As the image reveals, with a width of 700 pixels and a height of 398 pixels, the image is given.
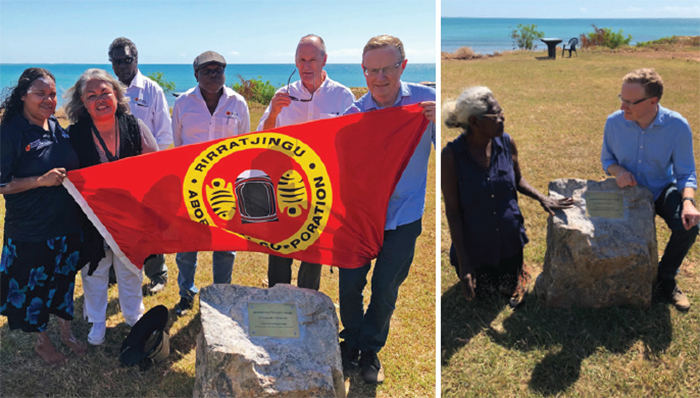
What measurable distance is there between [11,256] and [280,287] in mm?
2027

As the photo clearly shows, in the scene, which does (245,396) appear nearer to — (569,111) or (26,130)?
(26,130)

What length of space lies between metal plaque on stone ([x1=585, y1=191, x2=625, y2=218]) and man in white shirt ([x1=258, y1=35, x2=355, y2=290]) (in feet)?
7.46

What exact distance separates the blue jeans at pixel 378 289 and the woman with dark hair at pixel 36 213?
83.2 inches

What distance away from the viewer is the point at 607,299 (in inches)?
182

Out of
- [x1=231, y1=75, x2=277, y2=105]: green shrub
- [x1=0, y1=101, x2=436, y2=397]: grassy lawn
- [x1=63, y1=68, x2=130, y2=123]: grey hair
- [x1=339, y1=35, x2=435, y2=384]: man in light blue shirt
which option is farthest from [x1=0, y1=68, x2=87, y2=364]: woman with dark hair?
[x1=231, y1=75, x2=277, y2=105]: green shrub

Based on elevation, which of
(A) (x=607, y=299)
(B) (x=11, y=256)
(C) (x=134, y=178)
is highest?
(C) (x=134, y=178)

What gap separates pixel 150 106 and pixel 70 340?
7.06 ft

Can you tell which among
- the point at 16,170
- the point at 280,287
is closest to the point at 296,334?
the point at 280,287

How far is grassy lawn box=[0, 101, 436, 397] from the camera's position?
3920 mm

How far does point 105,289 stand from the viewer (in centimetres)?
430

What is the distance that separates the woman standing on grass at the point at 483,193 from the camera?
428 centimetres

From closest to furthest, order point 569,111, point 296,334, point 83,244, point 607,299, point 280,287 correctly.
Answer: point 296,334 → point 280,287 → point 83,244 → point 607,299 → point 569,111

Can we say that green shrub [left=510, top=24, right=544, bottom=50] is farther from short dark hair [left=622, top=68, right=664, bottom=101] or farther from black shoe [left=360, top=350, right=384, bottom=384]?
black shoe [left=360, top=350, right=384, bottom=384]

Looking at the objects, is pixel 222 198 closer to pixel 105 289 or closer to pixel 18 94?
pixel 105 289
